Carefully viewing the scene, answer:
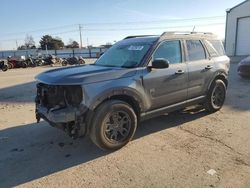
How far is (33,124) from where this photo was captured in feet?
21.0

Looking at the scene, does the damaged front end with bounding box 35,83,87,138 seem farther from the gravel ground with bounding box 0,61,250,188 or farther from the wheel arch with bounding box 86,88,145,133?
the gravel ground with bounding box 0,61,250,188

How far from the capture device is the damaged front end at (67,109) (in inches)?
A: 170

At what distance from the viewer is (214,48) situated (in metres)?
6.62

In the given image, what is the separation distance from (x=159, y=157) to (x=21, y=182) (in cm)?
208

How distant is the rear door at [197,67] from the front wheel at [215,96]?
31cm

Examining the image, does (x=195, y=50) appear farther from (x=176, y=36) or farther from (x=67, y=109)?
(x=67, y=109)

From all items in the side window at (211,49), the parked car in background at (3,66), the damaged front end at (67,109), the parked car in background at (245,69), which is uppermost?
the side window at (211,49)

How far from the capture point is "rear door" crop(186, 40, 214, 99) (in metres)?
5.88

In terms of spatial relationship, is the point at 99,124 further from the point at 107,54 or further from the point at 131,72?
the point at 107,54

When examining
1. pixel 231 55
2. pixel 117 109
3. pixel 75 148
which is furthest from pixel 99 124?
pixel 231 55

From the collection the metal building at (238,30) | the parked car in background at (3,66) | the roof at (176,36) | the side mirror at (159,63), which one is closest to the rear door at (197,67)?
the roof at (176,36)

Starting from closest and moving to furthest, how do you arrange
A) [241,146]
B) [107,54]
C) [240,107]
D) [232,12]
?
[241,146]
[107,54]
[240,107]
[232,12]

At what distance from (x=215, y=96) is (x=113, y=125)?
316 cm

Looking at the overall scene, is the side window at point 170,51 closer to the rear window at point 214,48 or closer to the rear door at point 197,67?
the rear door at point 197,67
